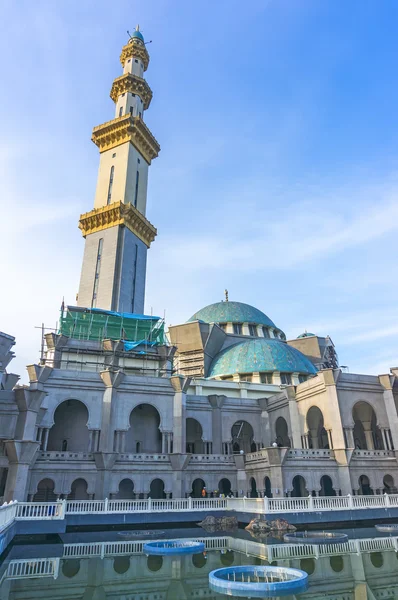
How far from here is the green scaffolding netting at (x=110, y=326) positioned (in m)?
36.4

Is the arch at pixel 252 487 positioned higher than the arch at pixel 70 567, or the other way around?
the arch at pixel 252 487

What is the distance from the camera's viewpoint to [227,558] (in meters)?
13.5

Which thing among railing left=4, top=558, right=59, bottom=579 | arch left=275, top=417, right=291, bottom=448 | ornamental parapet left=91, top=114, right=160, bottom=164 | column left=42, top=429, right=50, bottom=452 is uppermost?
ornamental parapet left=91, top=114, right=160, bottom=164

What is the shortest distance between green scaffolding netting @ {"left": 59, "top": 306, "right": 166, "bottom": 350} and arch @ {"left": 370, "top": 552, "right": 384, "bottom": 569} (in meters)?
24.5

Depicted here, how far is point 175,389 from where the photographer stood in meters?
30.1

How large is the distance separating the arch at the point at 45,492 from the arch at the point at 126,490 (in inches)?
161

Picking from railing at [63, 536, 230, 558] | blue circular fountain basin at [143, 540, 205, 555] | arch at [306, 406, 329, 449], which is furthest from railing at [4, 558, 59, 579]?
arch at [306, 406, 329, 449]

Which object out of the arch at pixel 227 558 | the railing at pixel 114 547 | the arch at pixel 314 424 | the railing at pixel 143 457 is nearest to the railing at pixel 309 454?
the arch at pixel 314 424

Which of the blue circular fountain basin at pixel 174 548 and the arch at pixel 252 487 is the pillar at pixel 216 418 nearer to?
the arch at pixel 252 487

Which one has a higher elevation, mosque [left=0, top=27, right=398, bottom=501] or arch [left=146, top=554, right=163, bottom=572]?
mosque [left=0, top=27, right=398, bottom=501]

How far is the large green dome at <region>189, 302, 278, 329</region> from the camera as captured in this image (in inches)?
2117

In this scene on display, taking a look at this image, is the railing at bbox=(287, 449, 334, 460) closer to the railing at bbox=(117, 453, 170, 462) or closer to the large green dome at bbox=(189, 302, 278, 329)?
the railing at bbox=(117, 453, 170, 462)

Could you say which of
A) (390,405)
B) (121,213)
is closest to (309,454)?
(390,405)

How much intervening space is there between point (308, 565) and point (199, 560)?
128 inches
